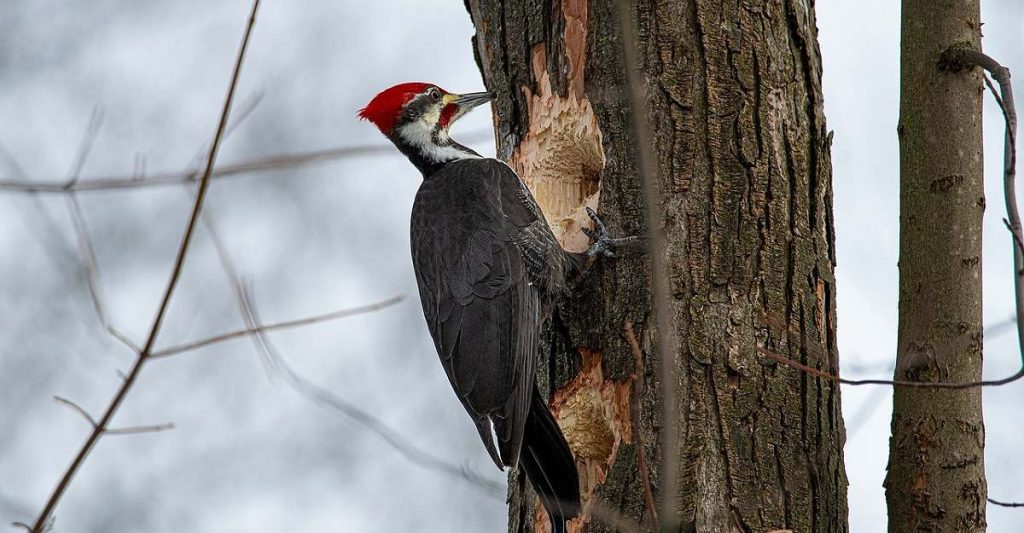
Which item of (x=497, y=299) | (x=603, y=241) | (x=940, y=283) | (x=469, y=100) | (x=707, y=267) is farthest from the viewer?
(x=469, y=100)

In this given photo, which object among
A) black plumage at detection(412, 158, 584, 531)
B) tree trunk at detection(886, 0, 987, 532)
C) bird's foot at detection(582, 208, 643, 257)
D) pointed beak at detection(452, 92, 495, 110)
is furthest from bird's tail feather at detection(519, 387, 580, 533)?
pointed beak at detection(452, 92, 495, 110)

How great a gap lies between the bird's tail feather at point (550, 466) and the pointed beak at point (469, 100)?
1.33m

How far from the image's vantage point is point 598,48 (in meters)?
3.38

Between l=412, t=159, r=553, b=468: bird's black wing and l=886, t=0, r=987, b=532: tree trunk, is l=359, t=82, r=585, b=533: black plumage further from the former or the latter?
l=886, t=0, r=987, b=532: tree trunk

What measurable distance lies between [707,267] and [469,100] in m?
1.53

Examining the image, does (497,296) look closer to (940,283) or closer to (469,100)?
(469,100)

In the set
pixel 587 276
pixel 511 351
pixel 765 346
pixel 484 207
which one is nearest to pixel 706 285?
pixel 765 346

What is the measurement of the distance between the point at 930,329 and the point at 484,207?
5.21ft

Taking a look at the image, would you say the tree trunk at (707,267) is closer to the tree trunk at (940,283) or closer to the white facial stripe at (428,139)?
the tree trunk at (940,283)

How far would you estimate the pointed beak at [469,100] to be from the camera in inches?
160

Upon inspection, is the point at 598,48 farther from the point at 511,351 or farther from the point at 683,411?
the point at 683,411

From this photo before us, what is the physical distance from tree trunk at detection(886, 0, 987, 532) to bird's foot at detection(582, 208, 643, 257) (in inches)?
30.6

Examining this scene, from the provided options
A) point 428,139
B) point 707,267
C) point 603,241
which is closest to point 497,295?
point 603,241

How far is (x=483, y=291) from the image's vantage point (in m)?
3.60
